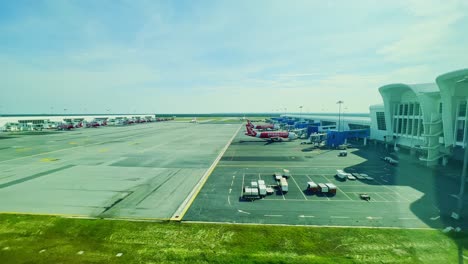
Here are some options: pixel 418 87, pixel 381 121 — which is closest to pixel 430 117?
pixel 418 87

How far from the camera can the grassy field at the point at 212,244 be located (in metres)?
22.5

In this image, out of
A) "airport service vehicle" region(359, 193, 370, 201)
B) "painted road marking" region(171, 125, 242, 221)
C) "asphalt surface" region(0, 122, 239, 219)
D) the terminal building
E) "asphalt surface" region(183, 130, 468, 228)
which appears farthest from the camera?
the terminal building

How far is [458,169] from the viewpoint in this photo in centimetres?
5372

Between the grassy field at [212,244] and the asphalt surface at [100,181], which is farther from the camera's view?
the asphalt surface at [100,181]

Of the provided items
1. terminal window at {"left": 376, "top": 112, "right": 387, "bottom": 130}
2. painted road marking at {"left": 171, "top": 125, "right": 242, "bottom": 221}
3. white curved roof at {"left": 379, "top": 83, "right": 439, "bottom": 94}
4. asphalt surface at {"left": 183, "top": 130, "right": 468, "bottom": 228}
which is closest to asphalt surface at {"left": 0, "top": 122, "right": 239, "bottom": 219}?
painted road marking at {"left": 171, "top": 125, "right": 242, "bottom": 221}

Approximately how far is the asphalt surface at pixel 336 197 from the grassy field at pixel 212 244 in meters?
2.75

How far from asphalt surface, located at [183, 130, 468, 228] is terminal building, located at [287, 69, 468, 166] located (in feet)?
19.2

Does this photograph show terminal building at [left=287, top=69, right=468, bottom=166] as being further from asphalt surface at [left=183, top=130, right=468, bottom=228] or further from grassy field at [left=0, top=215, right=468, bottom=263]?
grassy field at [left=0, top=215, right=468, bottom=263]

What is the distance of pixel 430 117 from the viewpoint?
62.1 m

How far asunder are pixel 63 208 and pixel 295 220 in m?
33.3

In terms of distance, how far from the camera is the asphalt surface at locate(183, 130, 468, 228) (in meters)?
30.6

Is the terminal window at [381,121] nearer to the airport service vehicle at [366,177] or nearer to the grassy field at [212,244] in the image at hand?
the airport service vehicle at [366,177]

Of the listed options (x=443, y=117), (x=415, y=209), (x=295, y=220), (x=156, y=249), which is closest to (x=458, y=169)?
(x=443, y=117)

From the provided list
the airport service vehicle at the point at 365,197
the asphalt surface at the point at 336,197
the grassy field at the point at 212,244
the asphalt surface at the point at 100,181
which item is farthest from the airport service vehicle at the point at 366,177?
the asphalt surface at the point at 100,181
